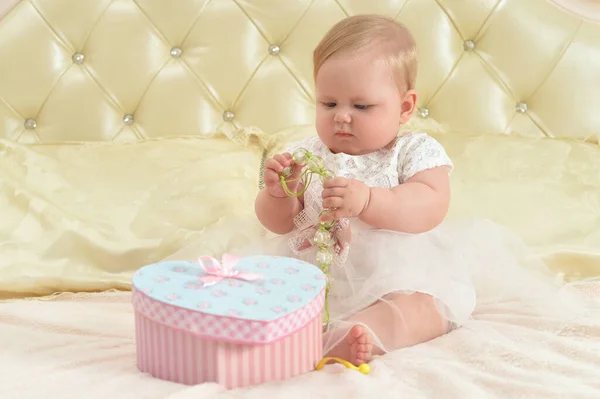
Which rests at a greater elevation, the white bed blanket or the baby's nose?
the baby's nose

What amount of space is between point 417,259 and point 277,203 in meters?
0.27

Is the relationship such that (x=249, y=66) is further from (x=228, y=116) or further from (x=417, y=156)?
(x=417, y=156)

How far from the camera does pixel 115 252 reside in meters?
1.64

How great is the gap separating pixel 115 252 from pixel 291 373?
650 mm

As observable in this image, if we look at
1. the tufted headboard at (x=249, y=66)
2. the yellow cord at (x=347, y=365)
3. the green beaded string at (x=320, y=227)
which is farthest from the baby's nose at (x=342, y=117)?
the tufted headboard at (x=249, y=66)

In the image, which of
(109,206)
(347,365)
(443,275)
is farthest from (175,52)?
(347,365)

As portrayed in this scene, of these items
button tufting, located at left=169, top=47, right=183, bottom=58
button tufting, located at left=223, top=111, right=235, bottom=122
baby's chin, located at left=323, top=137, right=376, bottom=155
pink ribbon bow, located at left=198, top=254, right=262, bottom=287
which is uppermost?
button tufting, located at left=169, top=47, right=183, bottom=58

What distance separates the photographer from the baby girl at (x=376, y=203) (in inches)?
49.9

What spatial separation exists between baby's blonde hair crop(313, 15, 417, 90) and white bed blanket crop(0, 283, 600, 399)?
0.47 meters

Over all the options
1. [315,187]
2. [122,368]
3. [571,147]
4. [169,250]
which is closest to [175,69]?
[169,250]

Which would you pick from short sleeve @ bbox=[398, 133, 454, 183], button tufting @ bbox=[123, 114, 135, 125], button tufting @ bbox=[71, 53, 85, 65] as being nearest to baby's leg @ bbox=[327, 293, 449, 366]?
short sleeve @ bbox=[398, 133, 454, 183]

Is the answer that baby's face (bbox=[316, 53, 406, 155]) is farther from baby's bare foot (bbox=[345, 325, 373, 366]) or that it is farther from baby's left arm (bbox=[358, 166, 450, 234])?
baby's bare foot (bbox=[345, 325, 373, 366])

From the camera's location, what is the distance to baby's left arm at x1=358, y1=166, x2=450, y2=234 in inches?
52.4

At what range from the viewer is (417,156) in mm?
1447
